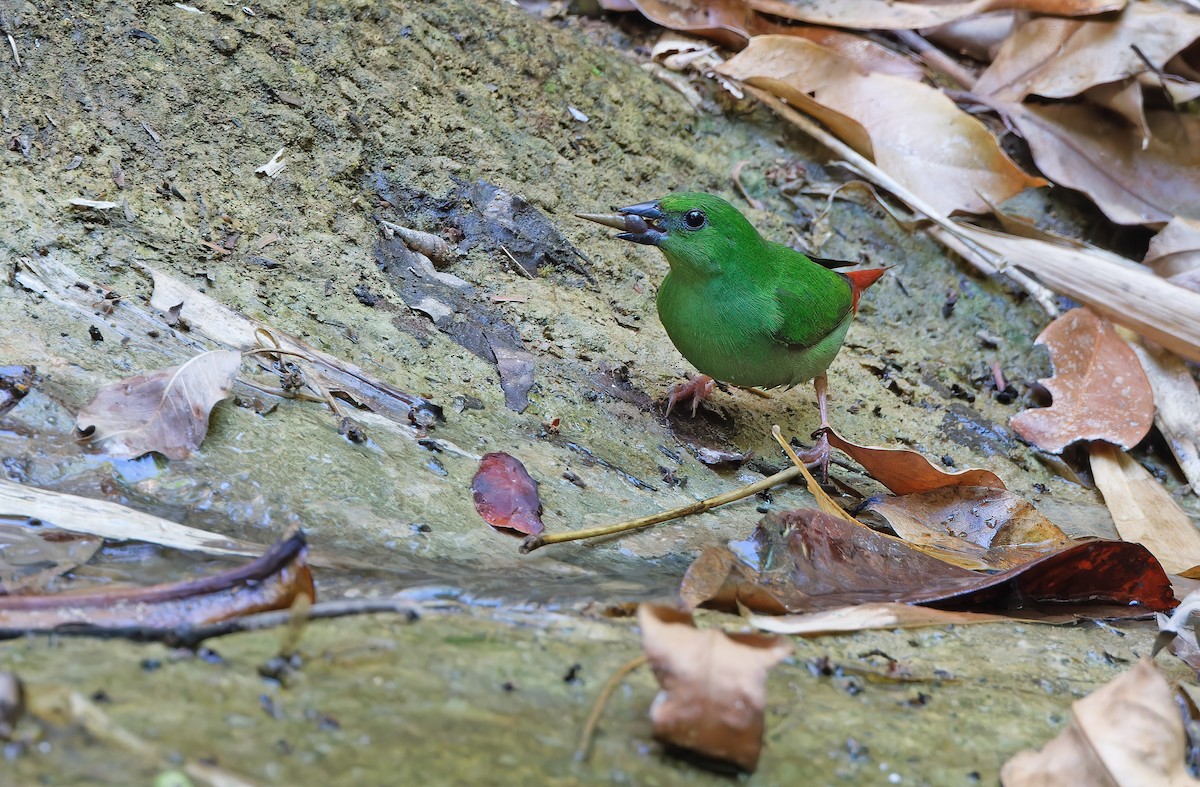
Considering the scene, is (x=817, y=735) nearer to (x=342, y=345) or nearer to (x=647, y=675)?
(x=647, y=675)

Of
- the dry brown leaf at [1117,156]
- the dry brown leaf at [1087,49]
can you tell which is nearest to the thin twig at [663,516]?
the dry brown leaf at [1117,156]

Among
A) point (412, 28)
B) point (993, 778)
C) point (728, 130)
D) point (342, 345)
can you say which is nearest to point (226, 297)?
point (342, 345)

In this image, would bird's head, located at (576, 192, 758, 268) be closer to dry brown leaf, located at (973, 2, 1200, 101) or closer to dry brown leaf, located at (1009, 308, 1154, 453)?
dry brown leaf, located at (1009, 308, 1154, 453)

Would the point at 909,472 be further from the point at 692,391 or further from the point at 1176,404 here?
the point at 1176,404

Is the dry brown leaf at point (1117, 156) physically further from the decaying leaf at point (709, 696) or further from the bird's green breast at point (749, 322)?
the decaying leaf at point (709, 696)

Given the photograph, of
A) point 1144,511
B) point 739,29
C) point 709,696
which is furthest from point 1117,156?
point 709,696

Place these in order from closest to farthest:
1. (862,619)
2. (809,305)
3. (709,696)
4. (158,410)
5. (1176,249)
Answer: (709,696) < (862,619) < (158,410) < (809,305) < (1176,249)

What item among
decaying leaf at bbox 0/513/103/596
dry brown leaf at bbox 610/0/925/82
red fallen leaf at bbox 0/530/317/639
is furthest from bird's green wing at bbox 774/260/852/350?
decaying leaf at bbox 0/513/103/596
